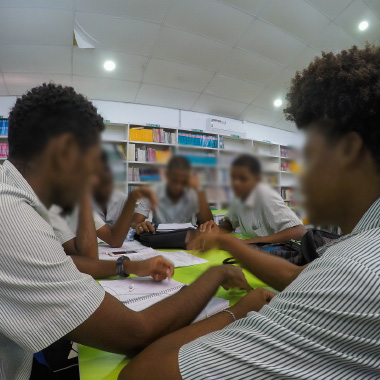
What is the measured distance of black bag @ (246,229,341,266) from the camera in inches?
23.4

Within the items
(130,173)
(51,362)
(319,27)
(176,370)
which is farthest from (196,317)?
(51,362)

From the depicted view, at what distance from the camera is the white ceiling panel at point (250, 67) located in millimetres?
382

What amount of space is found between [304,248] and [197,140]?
54 centimetres

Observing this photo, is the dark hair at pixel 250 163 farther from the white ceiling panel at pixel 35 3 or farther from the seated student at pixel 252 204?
the white ceiling panel at pixel 35 3

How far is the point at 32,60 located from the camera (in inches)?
16.2

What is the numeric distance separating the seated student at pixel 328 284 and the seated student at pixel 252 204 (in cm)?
3

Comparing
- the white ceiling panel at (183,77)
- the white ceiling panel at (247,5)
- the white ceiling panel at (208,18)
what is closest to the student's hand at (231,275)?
the white ceiling panel at (183,77)

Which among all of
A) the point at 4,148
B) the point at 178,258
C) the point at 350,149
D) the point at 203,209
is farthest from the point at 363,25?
the point at 178,258

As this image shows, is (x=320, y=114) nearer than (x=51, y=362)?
Yes

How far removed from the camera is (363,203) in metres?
0.28

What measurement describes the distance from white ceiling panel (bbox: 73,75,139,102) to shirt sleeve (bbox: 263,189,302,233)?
10.0 inches

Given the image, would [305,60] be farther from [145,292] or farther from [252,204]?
[145,292]

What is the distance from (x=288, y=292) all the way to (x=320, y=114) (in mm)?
202

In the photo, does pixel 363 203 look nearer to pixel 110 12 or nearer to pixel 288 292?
pixel 288 292
